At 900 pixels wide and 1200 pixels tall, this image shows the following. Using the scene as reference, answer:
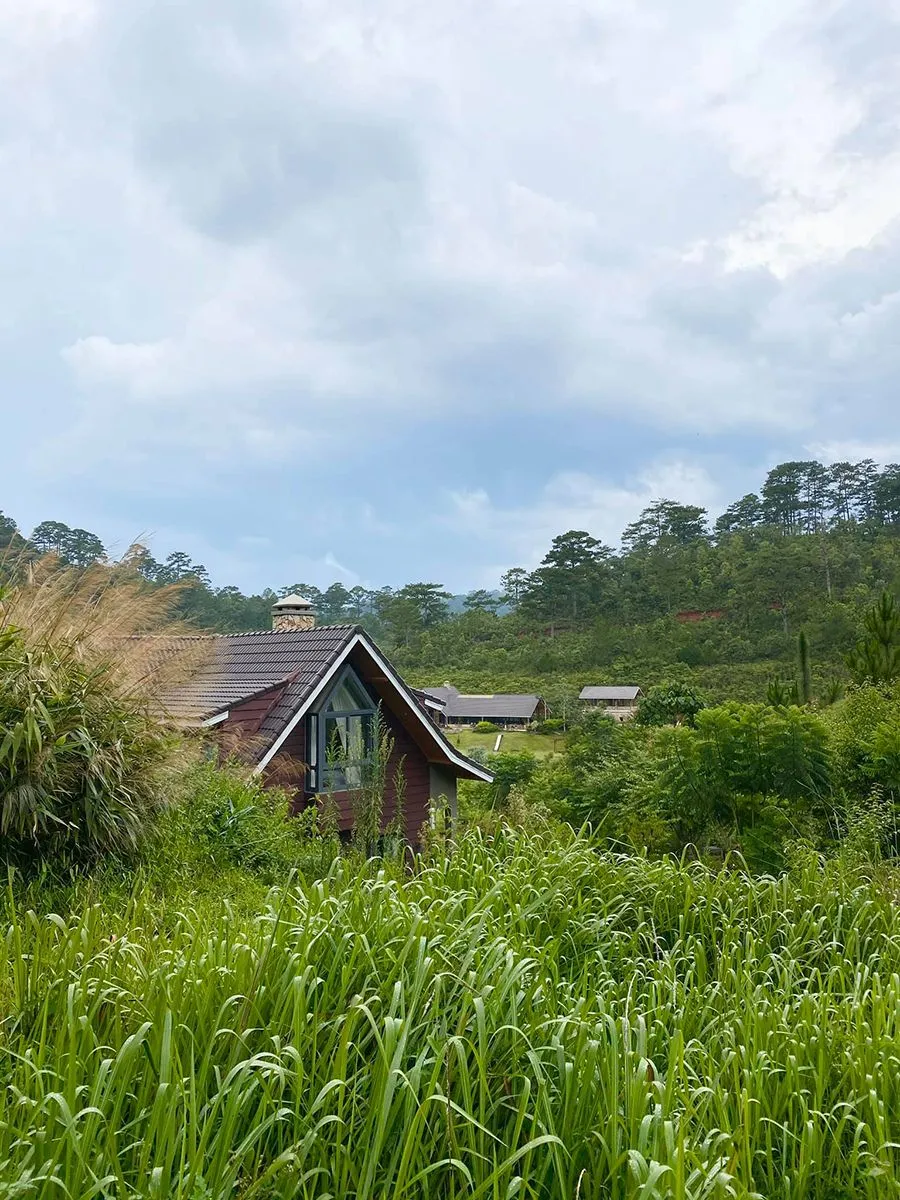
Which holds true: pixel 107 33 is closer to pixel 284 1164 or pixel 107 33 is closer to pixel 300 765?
pixel 300 765

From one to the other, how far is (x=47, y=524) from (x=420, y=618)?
26347mm

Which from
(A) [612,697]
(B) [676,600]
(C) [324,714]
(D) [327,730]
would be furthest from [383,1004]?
(B) [676,600]

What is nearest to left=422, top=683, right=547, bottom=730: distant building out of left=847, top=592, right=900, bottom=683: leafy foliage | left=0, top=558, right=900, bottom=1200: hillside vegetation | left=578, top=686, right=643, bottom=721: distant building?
left=578, top=686, right=643, bottom=721: distant building

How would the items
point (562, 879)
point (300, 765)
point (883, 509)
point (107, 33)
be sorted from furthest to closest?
point (883, 509)
point (300, 765)
point (107, 33)
point (562, 879)

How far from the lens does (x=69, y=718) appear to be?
14.8 feet

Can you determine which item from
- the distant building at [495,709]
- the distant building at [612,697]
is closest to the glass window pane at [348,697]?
the distant building at [612,697]

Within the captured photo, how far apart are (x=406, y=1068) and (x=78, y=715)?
3.11 metres

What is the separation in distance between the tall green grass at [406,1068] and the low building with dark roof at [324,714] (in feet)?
21.5

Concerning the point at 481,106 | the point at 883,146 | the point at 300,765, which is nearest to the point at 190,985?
the point at 300,765

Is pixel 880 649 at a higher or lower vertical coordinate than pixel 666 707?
higher

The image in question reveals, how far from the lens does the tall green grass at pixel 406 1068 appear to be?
1763mm

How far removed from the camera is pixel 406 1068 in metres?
2.15

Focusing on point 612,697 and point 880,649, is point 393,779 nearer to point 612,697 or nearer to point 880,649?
point 880,649

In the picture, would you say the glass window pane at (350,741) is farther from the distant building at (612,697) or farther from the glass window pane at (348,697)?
the distant building at (612,697)
